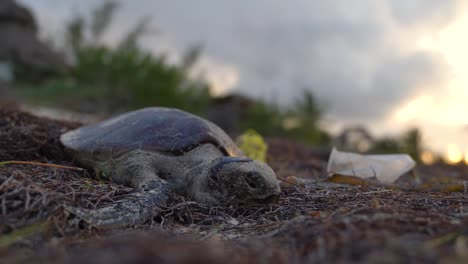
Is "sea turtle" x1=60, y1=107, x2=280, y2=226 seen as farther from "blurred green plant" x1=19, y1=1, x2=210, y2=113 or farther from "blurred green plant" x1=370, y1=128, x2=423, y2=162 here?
"blurred green plant" x1=19, y1=1, x2=210, y2=113

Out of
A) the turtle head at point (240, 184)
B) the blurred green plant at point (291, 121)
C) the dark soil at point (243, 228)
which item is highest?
the blurred green plant at point (291, 121)

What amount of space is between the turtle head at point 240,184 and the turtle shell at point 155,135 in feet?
1.48

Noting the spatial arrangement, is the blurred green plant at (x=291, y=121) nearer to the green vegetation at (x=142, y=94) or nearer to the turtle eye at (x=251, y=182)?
the green vegetation at (x=142, y=94)

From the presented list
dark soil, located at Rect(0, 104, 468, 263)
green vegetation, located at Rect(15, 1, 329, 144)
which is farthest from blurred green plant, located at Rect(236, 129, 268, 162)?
green vegetation, located at Rect(15, 1, 329, 144)

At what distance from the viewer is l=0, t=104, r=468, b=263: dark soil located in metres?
1.04

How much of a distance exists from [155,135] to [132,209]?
0.96 meters

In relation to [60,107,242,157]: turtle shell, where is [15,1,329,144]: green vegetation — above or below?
above

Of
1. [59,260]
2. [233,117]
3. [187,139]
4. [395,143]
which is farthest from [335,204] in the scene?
[233,117]

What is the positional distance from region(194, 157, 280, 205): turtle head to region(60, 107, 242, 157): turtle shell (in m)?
0.45

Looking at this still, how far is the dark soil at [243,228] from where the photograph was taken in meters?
1.04

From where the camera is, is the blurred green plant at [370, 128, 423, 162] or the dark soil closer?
the dark soil

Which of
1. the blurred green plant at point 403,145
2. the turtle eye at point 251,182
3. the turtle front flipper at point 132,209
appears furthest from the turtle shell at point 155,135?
the blurred green plant at point 403,145

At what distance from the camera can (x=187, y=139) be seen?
9.36ft

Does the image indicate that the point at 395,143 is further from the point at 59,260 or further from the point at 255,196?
the point at 59,260
